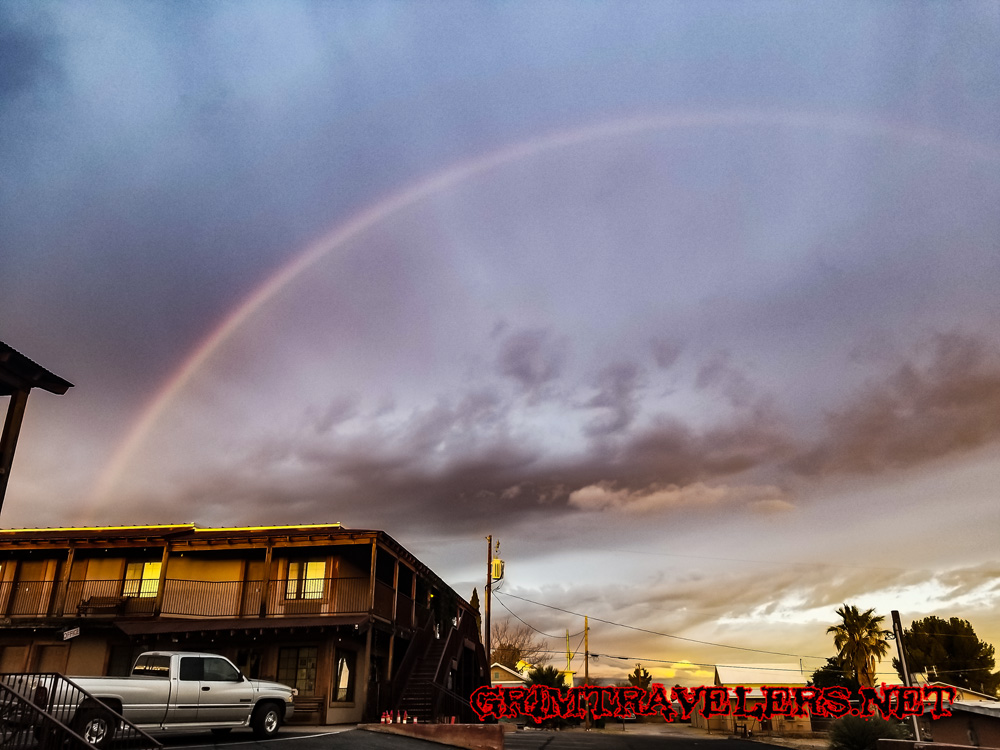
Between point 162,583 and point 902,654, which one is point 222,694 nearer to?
point 162,583

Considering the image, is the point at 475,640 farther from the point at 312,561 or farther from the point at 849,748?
the point at 849,748

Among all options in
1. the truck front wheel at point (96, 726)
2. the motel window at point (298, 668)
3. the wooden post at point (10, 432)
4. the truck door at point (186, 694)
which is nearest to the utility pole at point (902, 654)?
the truck door at point (186, 694)

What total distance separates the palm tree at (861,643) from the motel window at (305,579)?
1773 inches

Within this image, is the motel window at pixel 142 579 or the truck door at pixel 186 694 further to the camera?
the motel window at pixel 142 579

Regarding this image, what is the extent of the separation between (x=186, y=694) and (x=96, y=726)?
284 cm

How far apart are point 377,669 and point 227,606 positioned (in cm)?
589

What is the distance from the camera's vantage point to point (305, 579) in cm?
2544

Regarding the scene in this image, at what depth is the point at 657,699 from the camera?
1792 cm

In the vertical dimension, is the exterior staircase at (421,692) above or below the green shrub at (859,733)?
above

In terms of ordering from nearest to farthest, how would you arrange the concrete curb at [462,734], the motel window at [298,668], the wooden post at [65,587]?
the concrete curb at [462,734], the motel window at [298,668], the wooden post at [65,587]

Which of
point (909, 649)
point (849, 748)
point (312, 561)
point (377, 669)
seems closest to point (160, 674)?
point (312, 561)

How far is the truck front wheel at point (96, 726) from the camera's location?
1144 cm

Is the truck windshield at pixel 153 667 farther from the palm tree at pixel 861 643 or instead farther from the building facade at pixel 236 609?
the palm tree at pixel 861 643

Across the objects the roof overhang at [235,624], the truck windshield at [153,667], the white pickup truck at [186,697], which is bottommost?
the white pickup truck at [186,697]
